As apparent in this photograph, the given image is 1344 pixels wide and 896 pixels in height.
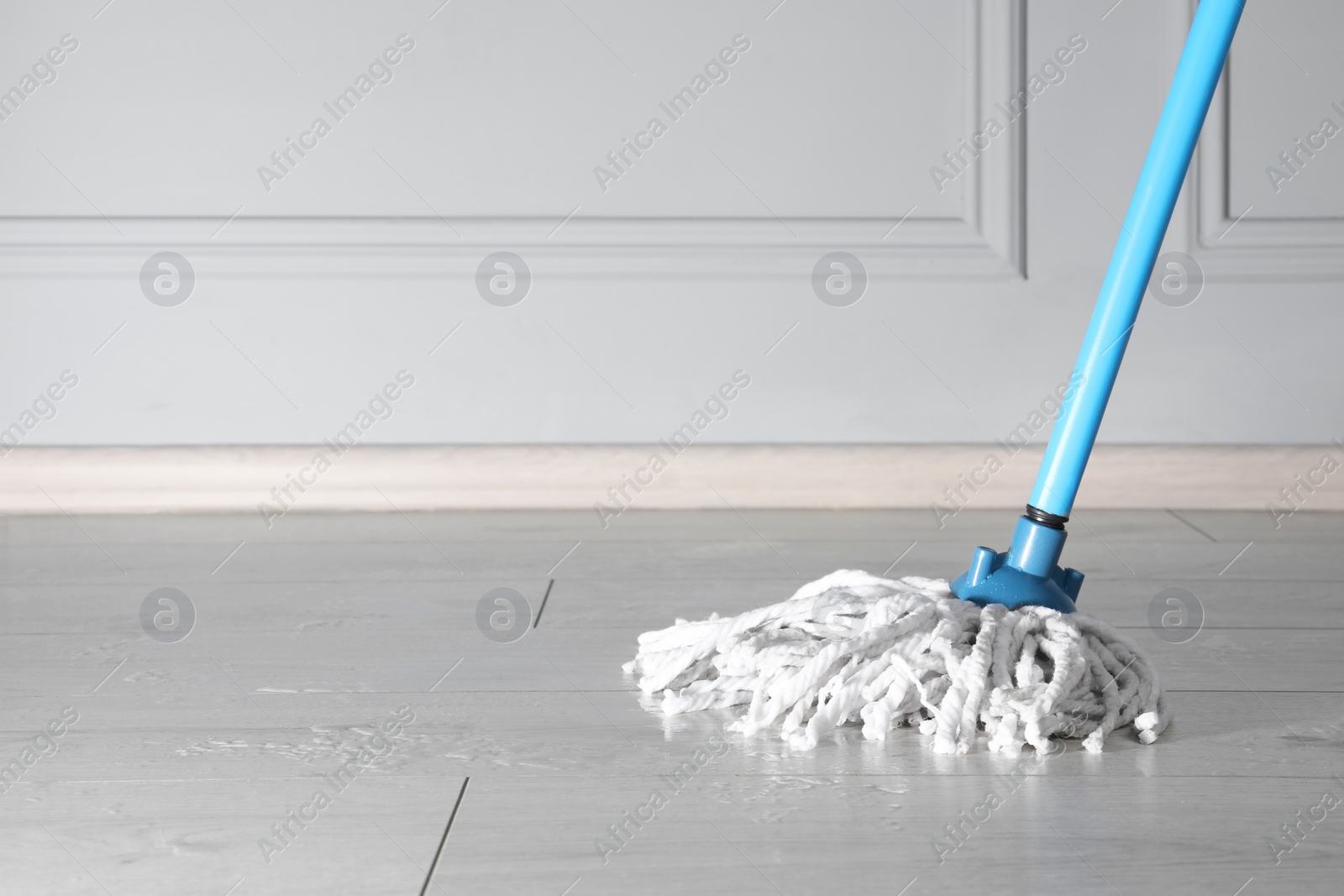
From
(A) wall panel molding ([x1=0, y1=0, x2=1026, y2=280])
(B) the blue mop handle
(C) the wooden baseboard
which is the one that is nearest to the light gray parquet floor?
(B) the blue mop handle

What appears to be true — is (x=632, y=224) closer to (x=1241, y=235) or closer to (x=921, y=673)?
(x=1241, y=235)

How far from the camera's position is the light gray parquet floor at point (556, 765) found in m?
0.40

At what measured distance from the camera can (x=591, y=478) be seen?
1.26m

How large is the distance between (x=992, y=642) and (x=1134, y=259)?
0.22 meters

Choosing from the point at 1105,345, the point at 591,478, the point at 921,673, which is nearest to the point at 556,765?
the point at 921,673

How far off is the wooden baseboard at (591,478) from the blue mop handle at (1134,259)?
2.13ft

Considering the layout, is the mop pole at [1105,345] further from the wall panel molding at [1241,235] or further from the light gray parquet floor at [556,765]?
the wall panel molding at [1241,235]

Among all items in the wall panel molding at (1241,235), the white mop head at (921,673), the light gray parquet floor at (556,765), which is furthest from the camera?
the wall panel molding at (1241,235)

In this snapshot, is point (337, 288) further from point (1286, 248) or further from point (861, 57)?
point (1286, 248)

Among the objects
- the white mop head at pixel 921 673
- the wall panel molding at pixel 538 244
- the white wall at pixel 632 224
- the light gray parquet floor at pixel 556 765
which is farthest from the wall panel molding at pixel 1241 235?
the white mop head at pixel 921 673

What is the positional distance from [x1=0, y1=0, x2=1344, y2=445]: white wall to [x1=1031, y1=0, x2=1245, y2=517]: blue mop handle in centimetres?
65

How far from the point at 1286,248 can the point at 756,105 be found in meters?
0.60

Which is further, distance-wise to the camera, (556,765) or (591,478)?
(591,478)

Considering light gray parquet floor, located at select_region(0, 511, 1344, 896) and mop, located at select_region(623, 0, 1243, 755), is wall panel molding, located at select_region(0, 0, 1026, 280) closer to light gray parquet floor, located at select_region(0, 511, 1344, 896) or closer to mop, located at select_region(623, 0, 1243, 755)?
light gray parquet floor, located at select_region(0, 511, 1344, 896)
